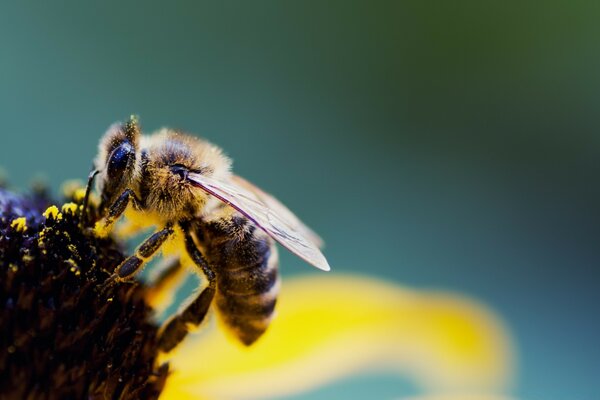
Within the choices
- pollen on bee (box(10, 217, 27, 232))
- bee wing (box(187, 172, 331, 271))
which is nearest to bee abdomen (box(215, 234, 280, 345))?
bee wing (box(187, 172, 331, 271))

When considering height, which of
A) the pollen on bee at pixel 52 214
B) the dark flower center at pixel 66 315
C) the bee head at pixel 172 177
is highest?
the bee head at pixel 172 177

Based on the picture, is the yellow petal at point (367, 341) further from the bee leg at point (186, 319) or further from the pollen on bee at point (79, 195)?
the pollen on bee at point (79, 195)

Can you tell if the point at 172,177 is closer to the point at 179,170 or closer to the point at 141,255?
the point at 179,170

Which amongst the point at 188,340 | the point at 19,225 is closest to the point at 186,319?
the point at 188,340

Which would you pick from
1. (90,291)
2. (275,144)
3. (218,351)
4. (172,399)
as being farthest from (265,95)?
(90,291)

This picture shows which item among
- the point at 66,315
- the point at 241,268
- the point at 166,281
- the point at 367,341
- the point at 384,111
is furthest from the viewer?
the point at 384,111

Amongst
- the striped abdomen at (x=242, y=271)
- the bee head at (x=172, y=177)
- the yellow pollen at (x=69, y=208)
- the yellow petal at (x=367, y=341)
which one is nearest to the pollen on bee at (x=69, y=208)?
the yellow pollen at (x=69, y=208)

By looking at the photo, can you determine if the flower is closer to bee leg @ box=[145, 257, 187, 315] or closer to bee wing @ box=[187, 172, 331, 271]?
bee leg @ box=[145, 257, 187, 315]
